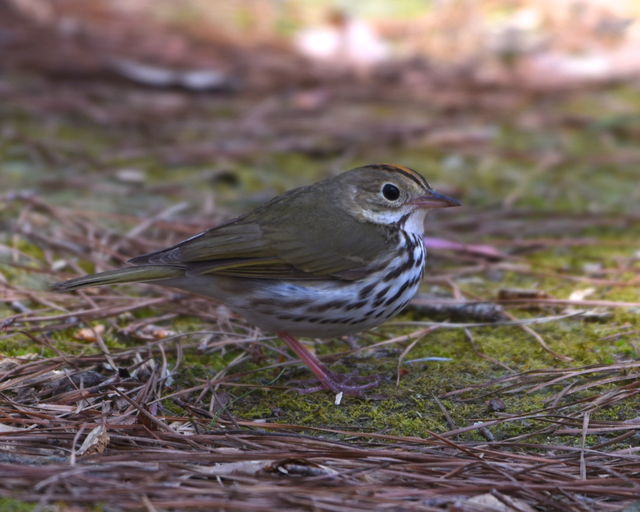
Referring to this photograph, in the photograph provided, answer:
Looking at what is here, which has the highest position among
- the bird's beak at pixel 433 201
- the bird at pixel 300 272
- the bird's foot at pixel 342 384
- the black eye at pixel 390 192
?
the black eye at pixel 390 192

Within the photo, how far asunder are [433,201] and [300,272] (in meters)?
0.75

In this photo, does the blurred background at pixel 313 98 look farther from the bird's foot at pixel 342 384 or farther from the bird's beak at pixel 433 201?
the bird's foot at pixel 342 384

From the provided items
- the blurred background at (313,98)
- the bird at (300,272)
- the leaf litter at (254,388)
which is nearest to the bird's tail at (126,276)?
the bird at (300,272)

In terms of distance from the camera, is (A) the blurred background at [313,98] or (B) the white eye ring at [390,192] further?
(A) the blurred background at [313,98]

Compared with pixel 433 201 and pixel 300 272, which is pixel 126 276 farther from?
pixel 433 201

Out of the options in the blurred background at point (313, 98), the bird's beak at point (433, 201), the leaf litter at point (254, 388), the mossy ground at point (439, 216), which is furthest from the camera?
the blurred background at point (313, 98)

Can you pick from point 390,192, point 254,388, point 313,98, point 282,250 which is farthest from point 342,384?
point 313,98

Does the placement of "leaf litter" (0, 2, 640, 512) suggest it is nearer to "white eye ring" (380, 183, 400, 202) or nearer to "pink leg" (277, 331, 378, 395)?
"pink leg" (277, 331, 378, 395)

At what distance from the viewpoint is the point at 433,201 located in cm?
397

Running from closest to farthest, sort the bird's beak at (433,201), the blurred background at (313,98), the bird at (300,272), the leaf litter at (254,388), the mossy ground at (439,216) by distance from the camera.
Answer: the leaf litter at (254,388) < the mossy ground at (439,216) < the bird at (300,272) < the bird's beak at (433,201) < the blurred background at (313,98)

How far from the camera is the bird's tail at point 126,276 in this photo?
11.3ft

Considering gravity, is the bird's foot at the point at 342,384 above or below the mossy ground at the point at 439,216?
below

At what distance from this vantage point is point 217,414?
10.7 ft

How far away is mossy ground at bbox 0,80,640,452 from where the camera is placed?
3391 millimetres
